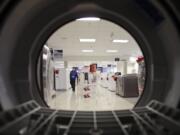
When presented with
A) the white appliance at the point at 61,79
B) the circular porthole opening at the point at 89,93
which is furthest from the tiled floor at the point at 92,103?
the white appliance at the point at 61,79

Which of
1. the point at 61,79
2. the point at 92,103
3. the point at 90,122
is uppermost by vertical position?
the point at 61,79

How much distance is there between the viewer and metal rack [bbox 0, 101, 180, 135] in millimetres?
1452

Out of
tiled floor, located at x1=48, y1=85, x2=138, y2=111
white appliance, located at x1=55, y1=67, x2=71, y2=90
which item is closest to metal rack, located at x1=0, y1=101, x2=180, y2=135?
tiled floor, located at x1=48, y1=85, x2=138, y2=111

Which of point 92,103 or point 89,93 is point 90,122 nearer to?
point 92,103

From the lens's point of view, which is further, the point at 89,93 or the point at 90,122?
the point at 89,93

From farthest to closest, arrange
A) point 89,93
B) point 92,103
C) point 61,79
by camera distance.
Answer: point 61,79, point 89,93, point 92,103

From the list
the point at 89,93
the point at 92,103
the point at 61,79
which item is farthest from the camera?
the point at 61,79

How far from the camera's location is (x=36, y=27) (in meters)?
2.27

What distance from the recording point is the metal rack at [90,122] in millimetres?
1452

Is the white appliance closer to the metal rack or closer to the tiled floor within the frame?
the tiled floor

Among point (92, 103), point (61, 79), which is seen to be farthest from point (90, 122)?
point (61, 79)

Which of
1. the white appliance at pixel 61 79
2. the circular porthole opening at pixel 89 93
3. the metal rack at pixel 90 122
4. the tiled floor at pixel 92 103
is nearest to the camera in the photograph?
the metal rack at pixel 90 122

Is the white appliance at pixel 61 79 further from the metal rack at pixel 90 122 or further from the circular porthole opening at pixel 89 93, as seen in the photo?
the metal rack at pixel 90 122

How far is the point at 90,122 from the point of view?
1.78 metres
